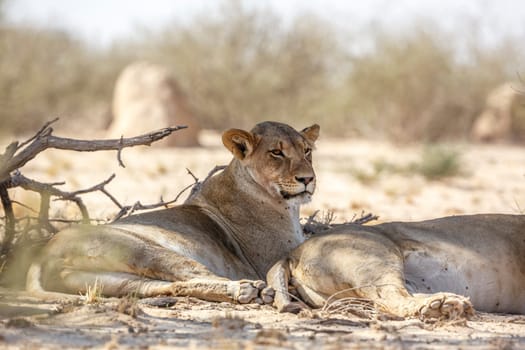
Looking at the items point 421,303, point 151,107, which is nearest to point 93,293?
point 421,303

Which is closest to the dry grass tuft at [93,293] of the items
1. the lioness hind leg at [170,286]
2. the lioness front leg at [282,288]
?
the lioness hind leg at [170,286]

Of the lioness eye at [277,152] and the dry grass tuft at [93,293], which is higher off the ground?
the lioness eye at [277,152]

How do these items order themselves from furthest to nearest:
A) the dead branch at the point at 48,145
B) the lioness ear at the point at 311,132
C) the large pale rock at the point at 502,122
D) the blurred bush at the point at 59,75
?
the blurred bush at the point at 59,75
the large pale rock at the point at 502,122
the lioness ear at the point at 311,132
the dead branch at the point at 48,145

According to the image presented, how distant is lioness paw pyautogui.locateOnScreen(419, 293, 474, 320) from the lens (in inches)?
184

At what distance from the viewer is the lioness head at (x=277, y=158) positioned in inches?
246

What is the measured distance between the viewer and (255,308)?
5184 mm

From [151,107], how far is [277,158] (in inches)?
580

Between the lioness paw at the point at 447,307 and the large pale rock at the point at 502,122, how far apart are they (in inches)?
903

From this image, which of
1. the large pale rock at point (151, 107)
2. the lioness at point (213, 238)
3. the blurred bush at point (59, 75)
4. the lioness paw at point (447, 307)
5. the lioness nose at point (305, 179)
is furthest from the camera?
the blurred bush at point (59, 75)

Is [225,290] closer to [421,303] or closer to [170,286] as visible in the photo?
[170,286]

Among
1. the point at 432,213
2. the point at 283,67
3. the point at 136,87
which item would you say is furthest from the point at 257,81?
the point at 432,213

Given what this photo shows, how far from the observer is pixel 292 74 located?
103 ft

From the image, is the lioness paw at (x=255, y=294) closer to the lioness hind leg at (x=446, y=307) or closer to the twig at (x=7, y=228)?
the lioness hind leg at (x=446, y=307)

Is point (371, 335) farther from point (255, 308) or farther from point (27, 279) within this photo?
point (27, 279)
